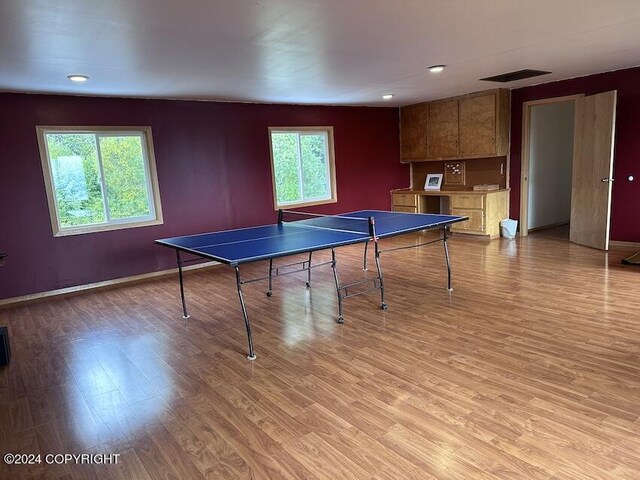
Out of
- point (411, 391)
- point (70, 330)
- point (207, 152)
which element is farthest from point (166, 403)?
point (207, 152)

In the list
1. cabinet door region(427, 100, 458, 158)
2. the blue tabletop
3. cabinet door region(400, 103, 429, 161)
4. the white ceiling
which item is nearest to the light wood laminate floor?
the blue tabletop

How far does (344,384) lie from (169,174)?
4150 millimetres

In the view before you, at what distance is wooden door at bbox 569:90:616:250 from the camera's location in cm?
→ 536

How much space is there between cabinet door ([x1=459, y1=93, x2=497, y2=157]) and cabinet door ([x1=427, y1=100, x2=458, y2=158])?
13 centimetres

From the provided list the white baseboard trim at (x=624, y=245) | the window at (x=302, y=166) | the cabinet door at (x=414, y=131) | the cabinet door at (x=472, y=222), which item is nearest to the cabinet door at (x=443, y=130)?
the cabinet door at (x=414, y=131)

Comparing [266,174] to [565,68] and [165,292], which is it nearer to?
[165,292]

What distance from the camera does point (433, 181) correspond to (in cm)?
795

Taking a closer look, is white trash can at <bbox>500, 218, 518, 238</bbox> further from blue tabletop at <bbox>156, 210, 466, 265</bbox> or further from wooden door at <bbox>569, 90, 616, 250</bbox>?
blue tabletop at <bbox>156, 210, 466, 265</bbox>

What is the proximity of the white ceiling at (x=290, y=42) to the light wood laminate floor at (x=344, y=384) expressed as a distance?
7.46 feet

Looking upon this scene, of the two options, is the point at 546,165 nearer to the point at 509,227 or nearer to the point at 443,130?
the point at 509,227

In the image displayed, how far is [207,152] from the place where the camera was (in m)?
6.00

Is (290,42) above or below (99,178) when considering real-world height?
above

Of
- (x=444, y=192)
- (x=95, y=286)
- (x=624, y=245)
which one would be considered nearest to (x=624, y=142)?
(x=624, y=245)

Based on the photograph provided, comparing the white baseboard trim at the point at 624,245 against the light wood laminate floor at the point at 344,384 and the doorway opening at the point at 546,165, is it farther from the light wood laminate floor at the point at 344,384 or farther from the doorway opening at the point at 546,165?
the light wood laminate floor at the point at 344,384
